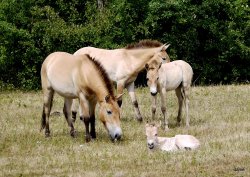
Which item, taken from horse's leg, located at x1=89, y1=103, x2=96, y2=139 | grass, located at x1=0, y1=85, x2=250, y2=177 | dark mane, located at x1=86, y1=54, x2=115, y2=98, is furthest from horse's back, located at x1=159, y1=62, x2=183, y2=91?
horse's leg, located at x1=89, y1=103, x2=96, y2=139

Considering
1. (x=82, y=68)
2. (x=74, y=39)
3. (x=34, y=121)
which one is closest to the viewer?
(x=82, y=68)

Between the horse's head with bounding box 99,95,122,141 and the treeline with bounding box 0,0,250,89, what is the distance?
15.3 meters

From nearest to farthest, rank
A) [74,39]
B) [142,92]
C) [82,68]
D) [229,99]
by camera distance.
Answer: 1. [82,68]
2. [229,99]
3. [142,92]
4. [74,39]

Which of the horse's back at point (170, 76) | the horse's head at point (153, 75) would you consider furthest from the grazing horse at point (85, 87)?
the horse's back at point (170, 76)

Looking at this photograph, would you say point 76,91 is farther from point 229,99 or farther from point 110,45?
point 110,45

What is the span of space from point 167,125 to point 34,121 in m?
3.94

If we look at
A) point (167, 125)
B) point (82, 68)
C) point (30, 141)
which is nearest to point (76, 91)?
point (82, 68)

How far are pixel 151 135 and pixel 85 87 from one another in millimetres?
2114

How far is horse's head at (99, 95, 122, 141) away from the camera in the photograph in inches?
512

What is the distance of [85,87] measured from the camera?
44.0 ft

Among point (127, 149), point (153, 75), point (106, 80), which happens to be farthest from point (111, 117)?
point (153, 75)

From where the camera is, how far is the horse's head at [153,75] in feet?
47.1

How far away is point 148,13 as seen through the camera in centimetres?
2869

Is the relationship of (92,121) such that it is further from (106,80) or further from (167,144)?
(167,144)
